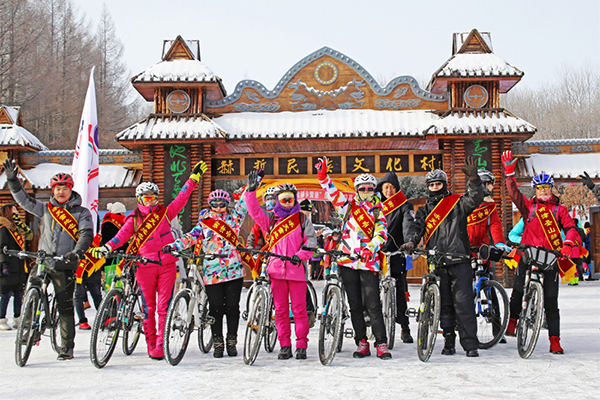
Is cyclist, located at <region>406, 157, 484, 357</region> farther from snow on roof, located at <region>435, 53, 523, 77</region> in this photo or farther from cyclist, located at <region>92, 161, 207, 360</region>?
snow on roof, located at <region>435, 53, 523, 77</region>

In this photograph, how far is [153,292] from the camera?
19.3ft

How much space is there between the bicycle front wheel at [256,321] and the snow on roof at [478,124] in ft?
27.2

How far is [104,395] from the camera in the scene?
14.6ft

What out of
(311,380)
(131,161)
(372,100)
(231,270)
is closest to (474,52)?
(372,100)

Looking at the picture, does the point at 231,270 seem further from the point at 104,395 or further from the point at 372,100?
the point at 372,100

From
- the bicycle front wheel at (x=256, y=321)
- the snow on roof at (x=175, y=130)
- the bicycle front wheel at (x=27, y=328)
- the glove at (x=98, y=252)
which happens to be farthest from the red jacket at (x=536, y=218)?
the snow on roof at (x=175, y=130)

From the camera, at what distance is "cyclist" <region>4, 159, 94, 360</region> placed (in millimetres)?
5883

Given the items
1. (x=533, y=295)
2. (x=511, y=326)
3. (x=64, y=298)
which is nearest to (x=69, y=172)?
(x=64, y=298)

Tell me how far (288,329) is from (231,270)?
824 mm

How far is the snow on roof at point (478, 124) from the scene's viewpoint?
1283cm

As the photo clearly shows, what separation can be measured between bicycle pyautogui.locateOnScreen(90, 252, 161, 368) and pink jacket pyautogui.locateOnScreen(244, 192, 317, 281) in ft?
3.67

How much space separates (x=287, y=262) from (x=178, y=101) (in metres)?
8.81

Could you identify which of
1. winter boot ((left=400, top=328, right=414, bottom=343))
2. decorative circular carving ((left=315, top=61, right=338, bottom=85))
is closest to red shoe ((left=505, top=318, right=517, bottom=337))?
winter boot ((left=400, top=328, right=414, bottom=343))

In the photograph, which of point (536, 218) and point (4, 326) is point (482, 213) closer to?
point (536, 218)
